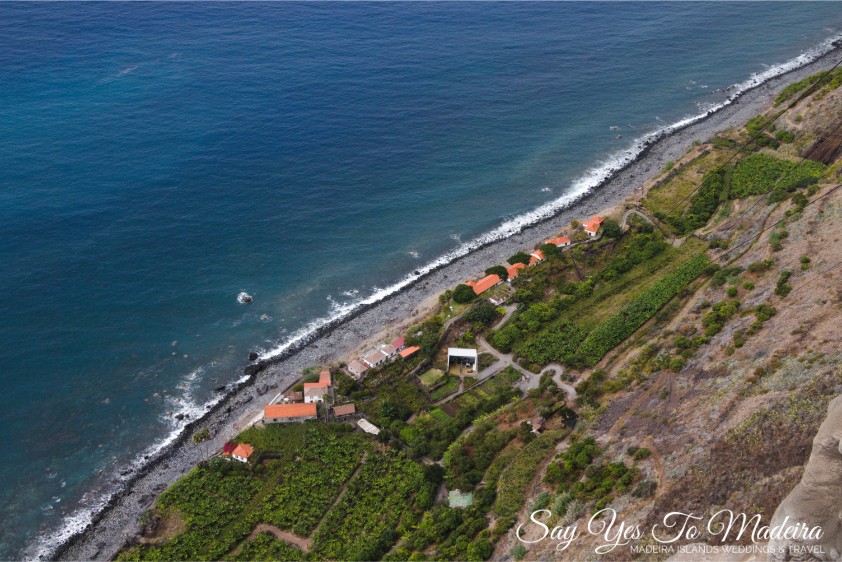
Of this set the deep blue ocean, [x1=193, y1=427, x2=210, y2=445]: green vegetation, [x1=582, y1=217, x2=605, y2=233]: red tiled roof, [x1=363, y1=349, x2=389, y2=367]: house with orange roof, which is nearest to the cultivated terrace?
[x1=582, y1=217, x2=605, y2=233]: red tiled roof

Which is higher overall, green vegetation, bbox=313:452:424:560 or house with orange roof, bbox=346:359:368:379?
house with orange roof, bbox=346:359:368:379

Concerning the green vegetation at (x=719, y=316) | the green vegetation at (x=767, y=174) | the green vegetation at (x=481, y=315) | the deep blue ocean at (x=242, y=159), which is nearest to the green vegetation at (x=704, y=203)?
the green vegetation at (x=767, y=174)

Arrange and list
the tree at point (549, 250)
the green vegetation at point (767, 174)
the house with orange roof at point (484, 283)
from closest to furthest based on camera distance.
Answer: the house with orange roof at point (484, 283) < the tree at point (549, 250) < the green vegetation at point (767, 174)

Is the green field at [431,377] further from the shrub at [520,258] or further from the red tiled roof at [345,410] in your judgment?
the shrub at [520,258]

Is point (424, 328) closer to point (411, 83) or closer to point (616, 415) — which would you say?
point (616, 415)

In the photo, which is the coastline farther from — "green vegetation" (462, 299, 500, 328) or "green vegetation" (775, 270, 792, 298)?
"green vegetation" (775, 270, 792, 298)

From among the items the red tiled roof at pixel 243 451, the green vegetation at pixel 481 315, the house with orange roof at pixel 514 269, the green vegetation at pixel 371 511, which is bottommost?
the green vegetation at pixel 371 511
